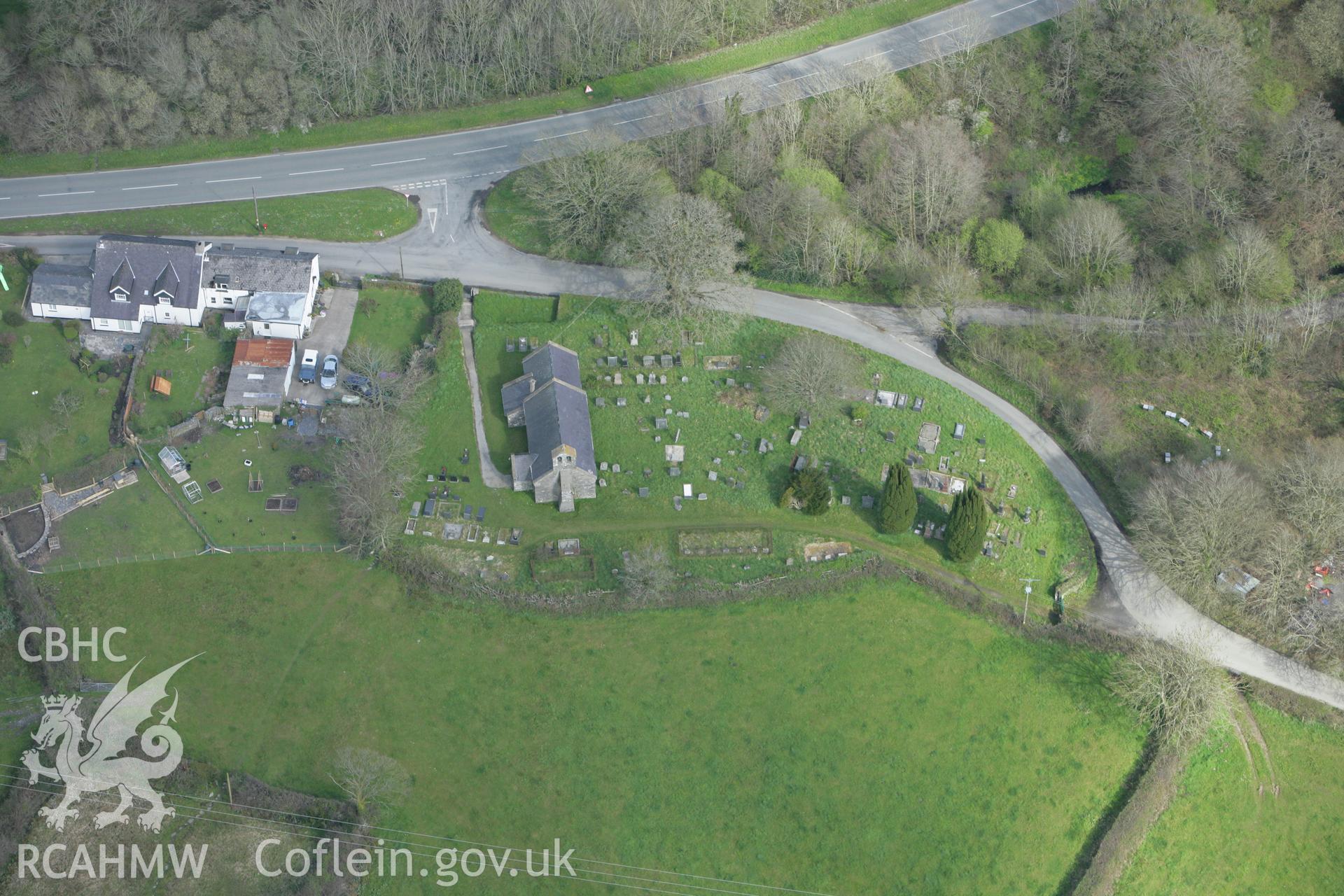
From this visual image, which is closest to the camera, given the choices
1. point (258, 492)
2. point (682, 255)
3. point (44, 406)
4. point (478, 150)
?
point (258, 492)

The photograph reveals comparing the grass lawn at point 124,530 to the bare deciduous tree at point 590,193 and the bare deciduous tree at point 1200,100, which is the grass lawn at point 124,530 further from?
the bare deciduous tree at point 1200,100

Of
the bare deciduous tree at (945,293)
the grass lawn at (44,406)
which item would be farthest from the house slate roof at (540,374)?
the bare deciduous tree at (945,293)

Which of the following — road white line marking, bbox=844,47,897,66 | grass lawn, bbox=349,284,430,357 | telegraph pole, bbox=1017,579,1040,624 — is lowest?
telegraph pole, bbox=1017,579,1040,624

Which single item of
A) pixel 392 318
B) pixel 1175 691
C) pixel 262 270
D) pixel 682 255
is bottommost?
pixel 1175 691

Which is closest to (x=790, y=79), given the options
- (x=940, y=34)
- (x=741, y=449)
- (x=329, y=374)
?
(x=940, y=34)

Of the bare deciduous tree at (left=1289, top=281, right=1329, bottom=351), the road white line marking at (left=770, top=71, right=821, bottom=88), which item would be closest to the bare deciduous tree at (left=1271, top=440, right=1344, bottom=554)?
the bare deciduous tree at (left=1289, top=281, right=1329, bottom=351)

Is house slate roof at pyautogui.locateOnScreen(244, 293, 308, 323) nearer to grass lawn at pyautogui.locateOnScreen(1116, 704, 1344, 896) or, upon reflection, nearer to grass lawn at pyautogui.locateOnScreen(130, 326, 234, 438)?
grass lawn at pyautogui.locateOnScreen(130, 326, 234, 438)

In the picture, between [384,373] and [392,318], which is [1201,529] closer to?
[384,373]
